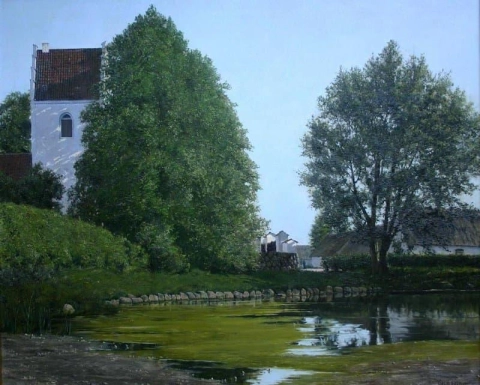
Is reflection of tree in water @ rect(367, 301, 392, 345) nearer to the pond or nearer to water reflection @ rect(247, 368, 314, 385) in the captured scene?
the pond

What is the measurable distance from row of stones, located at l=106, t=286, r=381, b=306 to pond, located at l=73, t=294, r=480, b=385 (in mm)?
2115

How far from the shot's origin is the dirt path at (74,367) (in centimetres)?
889

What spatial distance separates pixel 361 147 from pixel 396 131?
1.69 m

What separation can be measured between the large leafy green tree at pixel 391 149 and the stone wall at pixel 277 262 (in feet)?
15.0

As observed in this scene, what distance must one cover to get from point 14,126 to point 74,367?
157ft

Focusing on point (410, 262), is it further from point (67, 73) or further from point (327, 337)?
→ point (327, 337)

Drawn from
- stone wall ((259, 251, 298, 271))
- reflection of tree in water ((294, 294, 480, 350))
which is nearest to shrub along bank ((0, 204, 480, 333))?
stone wall ((259, 251, 298, 271))

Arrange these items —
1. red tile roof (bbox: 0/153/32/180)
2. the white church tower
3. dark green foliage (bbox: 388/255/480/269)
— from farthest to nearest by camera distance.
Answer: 1. red tile roof (bbox: 0/153/32/180)
2. the white church tower
3. dark green foliage (bbox: 388/255/480/269)

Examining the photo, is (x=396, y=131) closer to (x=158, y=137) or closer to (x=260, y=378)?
(x=158, y=137)

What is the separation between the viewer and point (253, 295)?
29.0 m

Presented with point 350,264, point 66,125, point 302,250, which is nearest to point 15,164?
point 66,125

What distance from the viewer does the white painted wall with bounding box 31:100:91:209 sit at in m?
41.7

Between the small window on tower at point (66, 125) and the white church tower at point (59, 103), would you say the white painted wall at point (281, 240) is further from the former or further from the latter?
the white church tower at point (59, 103)

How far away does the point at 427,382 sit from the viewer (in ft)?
28.9
